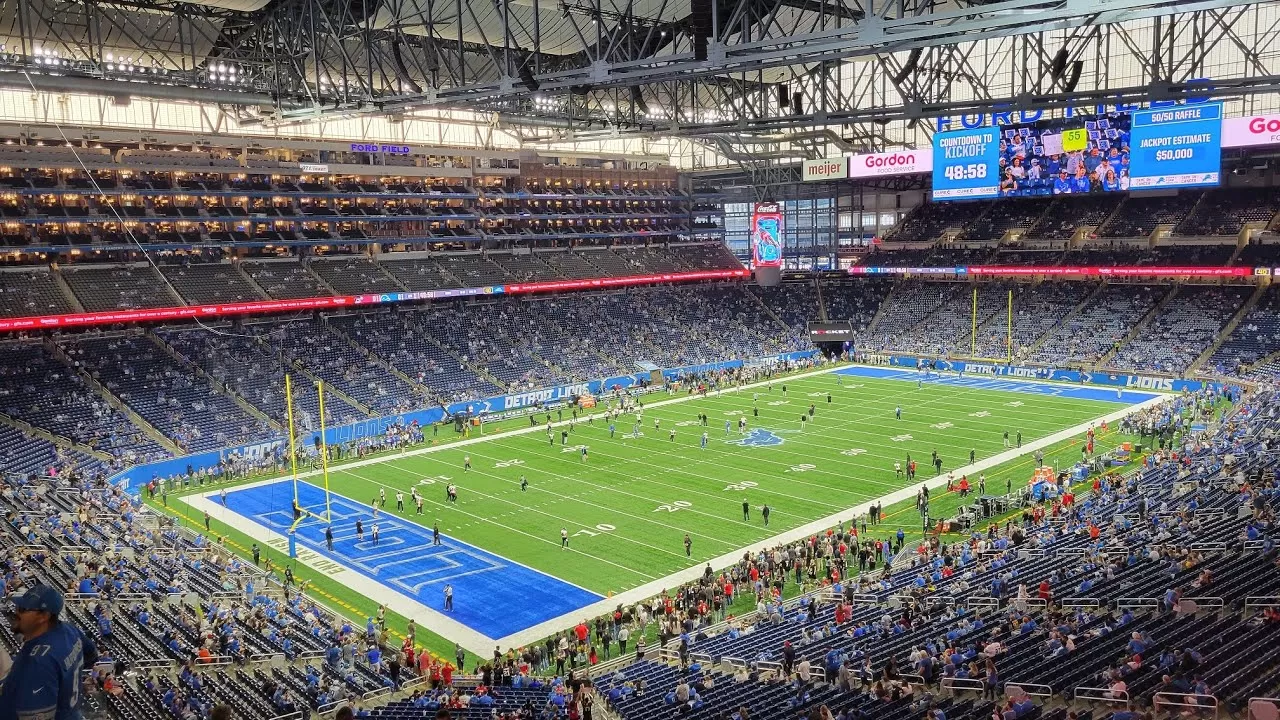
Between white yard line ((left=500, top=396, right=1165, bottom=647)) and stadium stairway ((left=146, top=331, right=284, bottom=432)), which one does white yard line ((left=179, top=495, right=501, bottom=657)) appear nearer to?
white yard line ((left=500, top=396, right=1165, bottom=647))

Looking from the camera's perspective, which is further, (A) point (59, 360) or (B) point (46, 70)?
(A) point (59, 360)

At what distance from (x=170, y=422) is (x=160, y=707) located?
3100 cm

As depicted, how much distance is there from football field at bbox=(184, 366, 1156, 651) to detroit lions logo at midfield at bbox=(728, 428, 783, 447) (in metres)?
0.05

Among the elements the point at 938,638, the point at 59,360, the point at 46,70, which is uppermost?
the point at 46,70

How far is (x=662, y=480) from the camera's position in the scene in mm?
39188

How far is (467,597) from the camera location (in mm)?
27781

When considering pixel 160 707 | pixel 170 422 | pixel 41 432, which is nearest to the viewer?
pixel 160 707

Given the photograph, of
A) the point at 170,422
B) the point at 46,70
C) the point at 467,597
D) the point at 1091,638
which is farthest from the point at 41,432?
the point at 1091,638

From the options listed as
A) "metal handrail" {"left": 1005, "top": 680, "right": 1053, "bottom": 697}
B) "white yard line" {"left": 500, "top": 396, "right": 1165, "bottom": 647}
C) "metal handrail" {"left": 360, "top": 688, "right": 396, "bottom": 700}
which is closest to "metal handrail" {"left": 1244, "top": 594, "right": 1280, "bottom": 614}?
"metal handrail" {"left": 1005, "top": 680, "right": 1053, "bottom": 697}

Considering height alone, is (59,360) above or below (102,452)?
above

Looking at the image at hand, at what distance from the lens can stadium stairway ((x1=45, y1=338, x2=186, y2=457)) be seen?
4259 cm

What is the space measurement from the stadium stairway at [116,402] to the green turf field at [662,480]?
285 inches

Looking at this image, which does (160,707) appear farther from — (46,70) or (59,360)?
(59,360)

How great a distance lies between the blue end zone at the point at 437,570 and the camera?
26.7 metres
